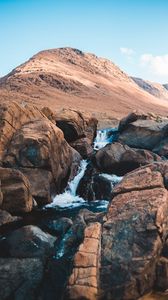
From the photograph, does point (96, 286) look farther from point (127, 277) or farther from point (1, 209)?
point (1, 209)

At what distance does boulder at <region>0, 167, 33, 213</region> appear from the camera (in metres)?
24.6

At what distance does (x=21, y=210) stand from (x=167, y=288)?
41.1 feet

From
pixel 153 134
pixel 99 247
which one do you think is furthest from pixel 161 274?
pixel 153 134

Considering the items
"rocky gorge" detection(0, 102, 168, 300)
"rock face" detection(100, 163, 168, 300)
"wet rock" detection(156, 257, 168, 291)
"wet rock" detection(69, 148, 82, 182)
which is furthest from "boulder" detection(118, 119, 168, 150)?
"wet rock" detection(156, 257, 168, 291)

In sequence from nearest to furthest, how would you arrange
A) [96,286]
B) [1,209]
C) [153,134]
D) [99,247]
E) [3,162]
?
[96,286]
[99,247]
[1,209]
[3,162]
[153,134]

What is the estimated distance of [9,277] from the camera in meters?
15.8

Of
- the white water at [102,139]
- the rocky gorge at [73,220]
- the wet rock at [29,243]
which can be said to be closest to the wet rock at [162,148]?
the rocky gorge at [73,220]

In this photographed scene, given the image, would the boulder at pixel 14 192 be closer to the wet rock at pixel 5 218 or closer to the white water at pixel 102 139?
the wet rock at pixel 5 218

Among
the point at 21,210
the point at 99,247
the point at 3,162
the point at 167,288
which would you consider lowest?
the point at 167,288

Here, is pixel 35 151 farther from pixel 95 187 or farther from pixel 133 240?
pixel 133 240

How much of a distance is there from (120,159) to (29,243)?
16.0m

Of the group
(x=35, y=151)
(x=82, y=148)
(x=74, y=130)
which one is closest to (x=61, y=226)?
(x=35, y=151)

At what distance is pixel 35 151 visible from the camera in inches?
1113

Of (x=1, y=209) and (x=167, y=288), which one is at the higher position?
(x=1, y=209)
